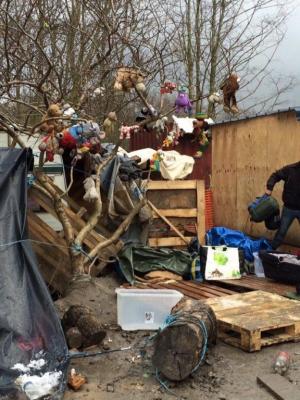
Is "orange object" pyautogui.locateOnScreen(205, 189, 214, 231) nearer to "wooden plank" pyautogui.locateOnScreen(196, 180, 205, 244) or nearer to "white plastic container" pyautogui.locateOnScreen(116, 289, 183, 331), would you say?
"wooden plank" pyautogui.locateOnScreen(196, 180, 205, 244)

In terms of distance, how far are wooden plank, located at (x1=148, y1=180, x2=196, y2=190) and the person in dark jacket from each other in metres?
1.36

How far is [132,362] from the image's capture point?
16.2 feet

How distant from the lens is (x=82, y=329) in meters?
5.15

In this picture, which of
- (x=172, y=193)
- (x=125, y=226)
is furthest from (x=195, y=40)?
(x=125, y=226)

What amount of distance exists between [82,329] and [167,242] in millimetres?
3813

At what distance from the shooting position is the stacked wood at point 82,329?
16.7 ft

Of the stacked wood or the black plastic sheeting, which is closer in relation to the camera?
the black plastic sheeting

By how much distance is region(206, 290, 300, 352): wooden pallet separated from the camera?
16.4 ft

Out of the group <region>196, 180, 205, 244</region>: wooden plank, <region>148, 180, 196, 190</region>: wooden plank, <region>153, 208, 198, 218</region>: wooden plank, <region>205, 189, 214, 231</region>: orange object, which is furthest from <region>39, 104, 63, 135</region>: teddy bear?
<region>205, 189, 214, 231</region>: orange object

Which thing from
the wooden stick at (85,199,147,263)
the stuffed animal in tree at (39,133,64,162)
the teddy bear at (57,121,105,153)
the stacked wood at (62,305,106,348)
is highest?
the teddy bear at (57,121,105,153)

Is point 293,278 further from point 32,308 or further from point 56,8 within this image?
point 56,8

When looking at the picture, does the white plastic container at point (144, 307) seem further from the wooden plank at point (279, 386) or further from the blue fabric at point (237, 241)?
the blue fabric at point (237, 241)

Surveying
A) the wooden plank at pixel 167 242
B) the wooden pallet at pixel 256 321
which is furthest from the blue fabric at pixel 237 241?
the wooden pallet at pixel 256 321

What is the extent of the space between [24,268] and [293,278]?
12.6 ft
